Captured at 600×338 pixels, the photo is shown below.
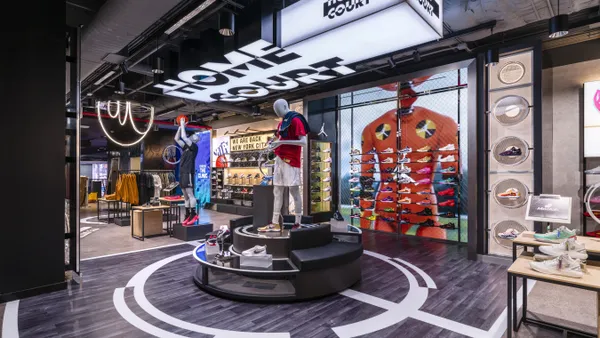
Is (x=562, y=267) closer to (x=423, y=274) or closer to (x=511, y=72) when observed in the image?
(x=423, y=274)

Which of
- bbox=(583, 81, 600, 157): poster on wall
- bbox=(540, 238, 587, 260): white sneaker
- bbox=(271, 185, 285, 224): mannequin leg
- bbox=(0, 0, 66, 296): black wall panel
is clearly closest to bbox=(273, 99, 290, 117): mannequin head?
bbox=(271, 185, 285, 224): mannequin leg

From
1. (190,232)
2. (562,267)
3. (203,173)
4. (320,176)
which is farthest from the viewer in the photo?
(203,173)

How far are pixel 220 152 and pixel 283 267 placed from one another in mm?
9786

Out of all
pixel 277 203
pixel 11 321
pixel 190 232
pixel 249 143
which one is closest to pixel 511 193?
pixel 277 203

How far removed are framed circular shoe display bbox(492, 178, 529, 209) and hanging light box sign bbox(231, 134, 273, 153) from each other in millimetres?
6911

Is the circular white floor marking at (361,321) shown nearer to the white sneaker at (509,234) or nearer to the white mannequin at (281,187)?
the white mannequin at (281,187)

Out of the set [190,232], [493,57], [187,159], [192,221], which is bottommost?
[190,232]

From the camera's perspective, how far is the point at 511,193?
15.9 ft

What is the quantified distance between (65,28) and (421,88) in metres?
6.27

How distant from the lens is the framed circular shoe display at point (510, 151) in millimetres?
4782

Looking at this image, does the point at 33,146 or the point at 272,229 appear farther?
the point at 272,229

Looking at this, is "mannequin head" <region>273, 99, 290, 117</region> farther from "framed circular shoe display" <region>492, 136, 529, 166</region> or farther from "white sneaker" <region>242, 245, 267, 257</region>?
"framed circular shoe display" <region>492, 136, 529, 166</region>

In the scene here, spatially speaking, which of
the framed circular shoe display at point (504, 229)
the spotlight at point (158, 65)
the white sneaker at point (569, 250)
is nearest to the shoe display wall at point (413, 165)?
the framed circular shoe display at point (504, 229)

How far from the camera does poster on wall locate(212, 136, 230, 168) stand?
12078 mm
